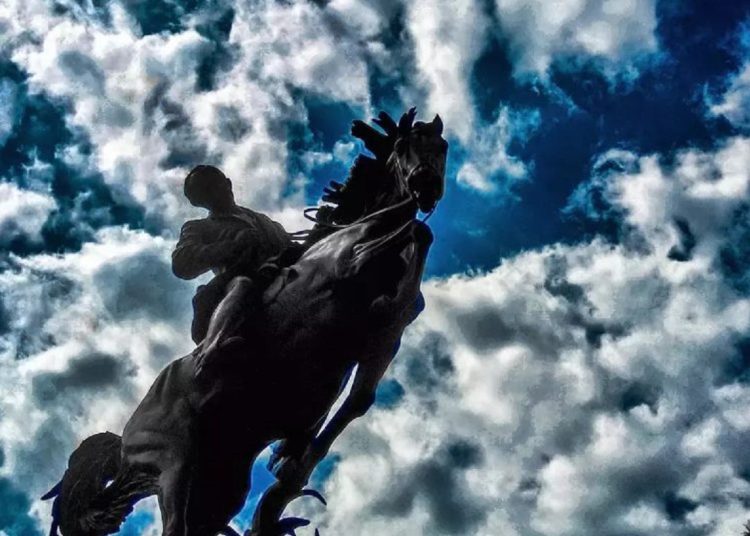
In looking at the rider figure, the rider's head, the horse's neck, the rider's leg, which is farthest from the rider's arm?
the horse's neck

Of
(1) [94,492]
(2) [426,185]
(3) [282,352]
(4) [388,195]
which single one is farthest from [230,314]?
(1) [94,492]

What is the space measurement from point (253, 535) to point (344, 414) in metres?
1.21

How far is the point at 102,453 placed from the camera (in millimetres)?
7859

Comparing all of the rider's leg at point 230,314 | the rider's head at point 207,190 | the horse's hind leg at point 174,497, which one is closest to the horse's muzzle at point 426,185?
the rider's leg at point 230,314

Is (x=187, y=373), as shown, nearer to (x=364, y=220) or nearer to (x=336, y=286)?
(x=336, y=286)

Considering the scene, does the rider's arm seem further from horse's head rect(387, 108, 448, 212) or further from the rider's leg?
horse's head rect(387, 108, 448, 212)

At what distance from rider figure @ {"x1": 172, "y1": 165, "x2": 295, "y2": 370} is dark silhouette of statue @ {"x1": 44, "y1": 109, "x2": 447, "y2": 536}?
2cm

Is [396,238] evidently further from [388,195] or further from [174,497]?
[174,497]

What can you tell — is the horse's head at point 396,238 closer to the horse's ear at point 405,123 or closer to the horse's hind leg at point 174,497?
the horse's ear at point 405,123

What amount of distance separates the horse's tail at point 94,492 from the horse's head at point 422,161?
3468 mm

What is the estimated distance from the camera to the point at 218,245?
7527 millimetres

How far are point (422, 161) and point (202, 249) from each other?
218cm

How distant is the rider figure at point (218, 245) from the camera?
7.39 meters

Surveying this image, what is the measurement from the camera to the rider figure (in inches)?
291
